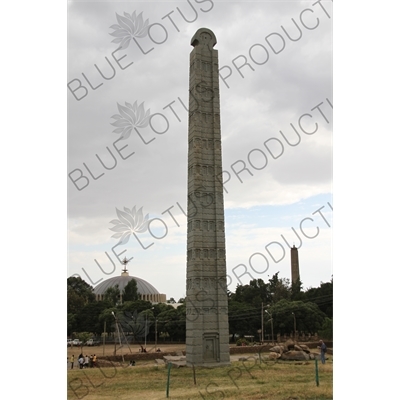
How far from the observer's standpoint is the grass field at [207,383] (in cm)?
1518

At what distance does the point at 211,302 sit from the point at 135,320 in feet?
47.8

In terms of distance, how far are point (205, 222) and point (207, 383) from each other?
7578 millimetres

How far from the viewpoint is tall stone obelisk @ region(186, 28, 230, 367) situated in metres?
21.2

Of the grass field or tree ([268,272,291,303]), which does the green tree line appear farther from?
the grass field

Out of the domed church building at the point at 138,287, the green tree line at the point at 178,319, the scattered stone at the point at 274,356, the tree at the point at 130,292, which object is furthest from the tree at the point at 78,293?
the scattered stone at the point at 274,356

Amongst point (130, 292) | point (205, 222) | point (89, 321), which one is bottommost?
point (89, 321)

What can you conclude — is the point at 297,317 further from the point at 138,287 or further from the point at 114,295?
the point at 138,287

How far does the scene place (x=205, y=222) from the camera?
22156 mm

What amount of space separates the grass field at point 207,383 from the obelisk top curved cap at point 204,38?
14714 millimetres

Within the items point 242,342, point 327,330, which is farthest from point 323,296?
point 242,342

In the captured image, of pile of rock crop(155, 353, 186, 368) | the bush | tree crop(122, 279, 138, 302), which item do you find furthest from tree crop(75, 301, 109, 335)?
pile of rock crop(155, 353, 186, 368)

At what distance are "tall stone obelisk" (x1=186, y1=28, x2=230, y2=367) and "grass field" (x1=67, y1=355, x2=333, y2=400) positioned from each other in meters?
1.41

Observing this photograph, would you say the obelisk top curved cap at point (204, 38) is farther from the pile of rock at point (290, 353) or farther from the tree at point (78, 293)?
the tree at point (78, 293)
